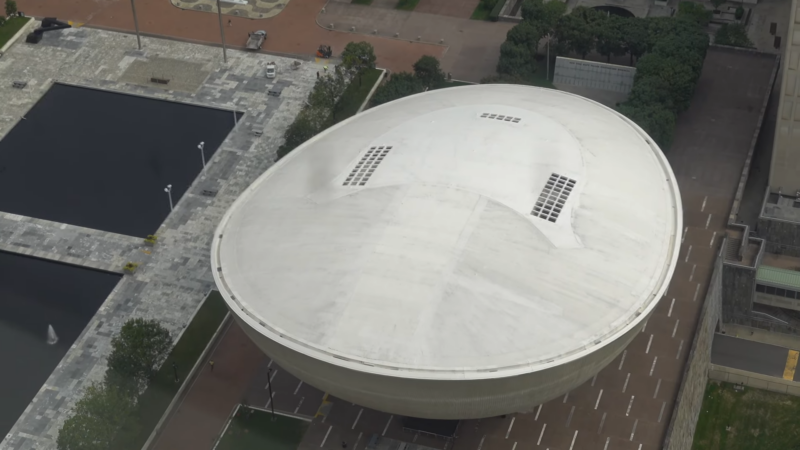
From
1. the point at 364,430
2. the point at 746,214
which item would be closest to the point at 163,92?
the point at 364,430

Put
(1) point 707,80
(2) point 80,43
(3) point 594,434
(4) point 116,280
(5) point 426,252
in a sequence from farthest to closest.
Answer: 1. (2) point 80,43
2. (1) point 707,80
3. (4) point 116,280
4. (3) point 594,434
5. (5) point 426,252

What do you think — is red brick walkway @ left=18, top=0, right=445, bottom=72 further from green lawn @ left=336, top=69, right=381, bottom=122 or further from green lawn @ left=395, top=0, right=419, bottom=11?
green lawn @ left=395, top=0, right=419, bottom=11

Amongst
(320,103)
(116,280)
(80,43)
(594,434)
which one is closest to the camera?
(594,434)

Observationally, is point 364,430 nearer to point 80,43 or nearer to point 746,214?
point 746,214

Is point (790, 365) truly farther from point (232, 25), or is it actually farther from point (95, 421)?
point (232, 25)

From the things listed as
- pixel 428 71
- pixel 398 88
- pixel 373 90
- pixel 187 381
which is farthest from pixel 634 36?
pixel 187 381

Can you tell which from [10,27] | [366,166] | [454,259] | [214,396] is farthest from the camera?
[10,27]

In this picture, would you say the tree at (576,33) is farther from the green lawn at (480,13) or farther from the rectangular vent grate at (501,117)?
the rectangular vent grate at (501,117)
